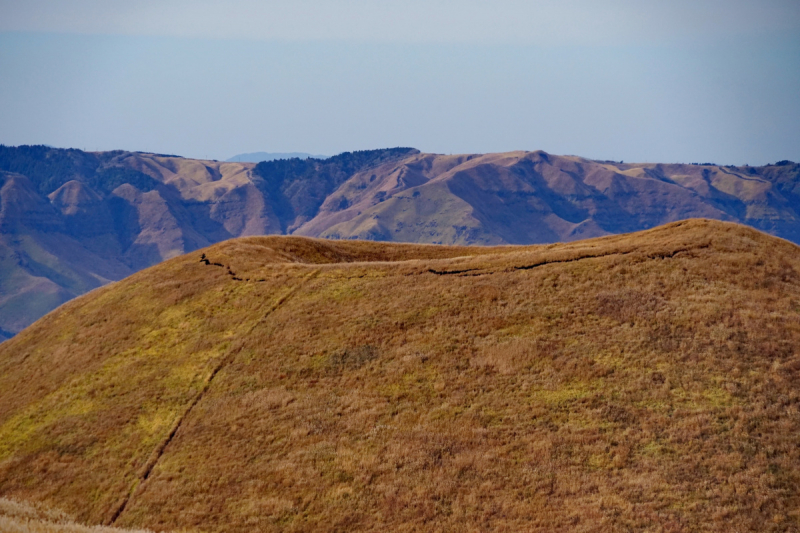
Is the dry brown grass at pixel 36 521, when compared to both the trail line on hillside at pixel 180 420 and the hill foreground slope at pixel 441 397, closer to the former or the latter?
the hill foreground slope at pixel 441 397

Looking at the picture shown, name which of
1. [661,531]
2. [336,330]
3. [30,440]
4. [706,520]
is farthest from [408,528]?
[30,440]

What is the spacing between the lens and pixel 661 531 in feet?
80.9

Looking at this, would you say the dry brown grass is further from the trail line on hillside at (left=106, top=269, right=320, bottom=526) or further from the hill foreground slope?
the trail line on hillside at (left=106, top=269, right=320, bottom=526)

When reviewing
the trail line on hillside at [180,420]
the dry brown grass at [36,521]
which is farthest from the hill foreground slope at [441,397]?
the dry brown grass at [36,521]

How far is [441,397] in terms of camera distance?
3422 centimetres

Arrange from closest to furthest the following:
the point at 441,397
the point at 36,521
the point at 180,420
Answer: the point at 36,521
the point at 441,397
the point at 180,420

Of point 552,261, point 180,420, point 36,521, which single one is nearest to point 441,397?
point 180,420

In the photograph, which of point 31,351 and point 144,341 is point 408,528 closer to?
point 144,341

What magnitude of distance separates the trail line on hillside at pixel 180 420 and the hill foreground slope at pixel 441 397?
16cm

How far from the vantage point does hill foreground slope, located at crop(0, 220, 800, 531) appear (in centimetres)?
2753

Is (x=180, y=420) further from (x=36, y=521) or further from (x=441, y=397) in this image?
(x=441, y=397)

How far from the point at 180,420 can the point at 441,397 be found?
1484cm

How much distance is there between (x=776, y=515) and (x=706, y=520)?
2.66m

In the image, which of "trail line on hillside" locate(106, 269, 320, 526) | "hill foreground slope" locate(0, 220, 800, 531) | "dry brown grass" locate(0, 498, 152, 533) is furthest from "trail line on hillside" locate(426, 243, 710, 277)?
"dry brown grass" locate(0, 498, 152, 533)
